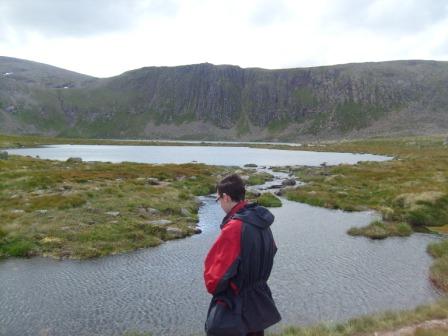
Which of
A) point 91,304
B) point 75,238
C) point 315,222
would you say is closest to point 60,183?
point 75,238

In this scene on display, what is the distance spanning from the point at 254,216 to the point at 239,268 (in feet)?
3.15

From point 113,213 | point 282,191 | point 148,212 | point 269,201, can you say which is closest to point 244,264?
point 113,213

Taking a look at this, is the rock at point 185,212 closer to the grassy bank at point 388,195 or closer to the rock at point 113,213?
the rock at point 113,213

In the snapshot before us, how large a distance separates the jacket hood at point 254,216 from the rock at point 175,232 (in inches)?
994

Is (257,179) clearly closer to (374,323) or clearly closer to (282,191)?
(282,191)

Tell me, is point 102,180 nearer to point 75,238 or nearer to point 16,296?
point 75,238

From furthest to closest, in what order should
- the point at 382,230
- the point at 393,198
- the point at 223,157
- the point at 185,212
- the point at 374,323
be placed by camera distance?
the point at 223,157 → the point at 393,198 → the point at 185,212 → the point at 382,230 → the point at 374,323

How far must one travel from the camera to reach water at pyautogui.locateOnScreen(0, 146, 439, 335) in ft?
60.7

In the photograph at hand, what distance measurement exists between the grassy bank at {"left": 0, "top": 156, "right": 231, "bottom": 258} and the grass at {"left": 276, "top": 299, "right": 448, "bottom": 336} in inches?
646

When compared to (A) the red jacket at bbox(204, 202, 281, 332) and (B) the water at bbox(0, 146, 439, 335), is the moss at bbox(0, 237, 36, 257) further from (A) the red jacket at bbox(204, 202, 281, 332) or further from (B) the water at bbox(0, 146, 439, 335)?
(A) the red jacket at bbox(204, 202, 281, 332)

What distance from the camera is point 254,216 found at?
7.95 metres

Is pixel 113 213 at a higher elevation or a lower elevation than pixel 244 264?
lower

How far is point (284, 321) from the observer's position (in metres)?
18.5

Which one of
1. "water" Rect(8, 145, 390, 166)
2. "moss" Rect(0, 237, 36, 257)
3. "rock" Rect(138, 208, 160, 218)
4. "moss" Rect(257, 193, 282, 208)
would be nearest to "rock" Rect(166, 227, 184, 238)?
"rock" Rect(138, 208, 160, 218)
